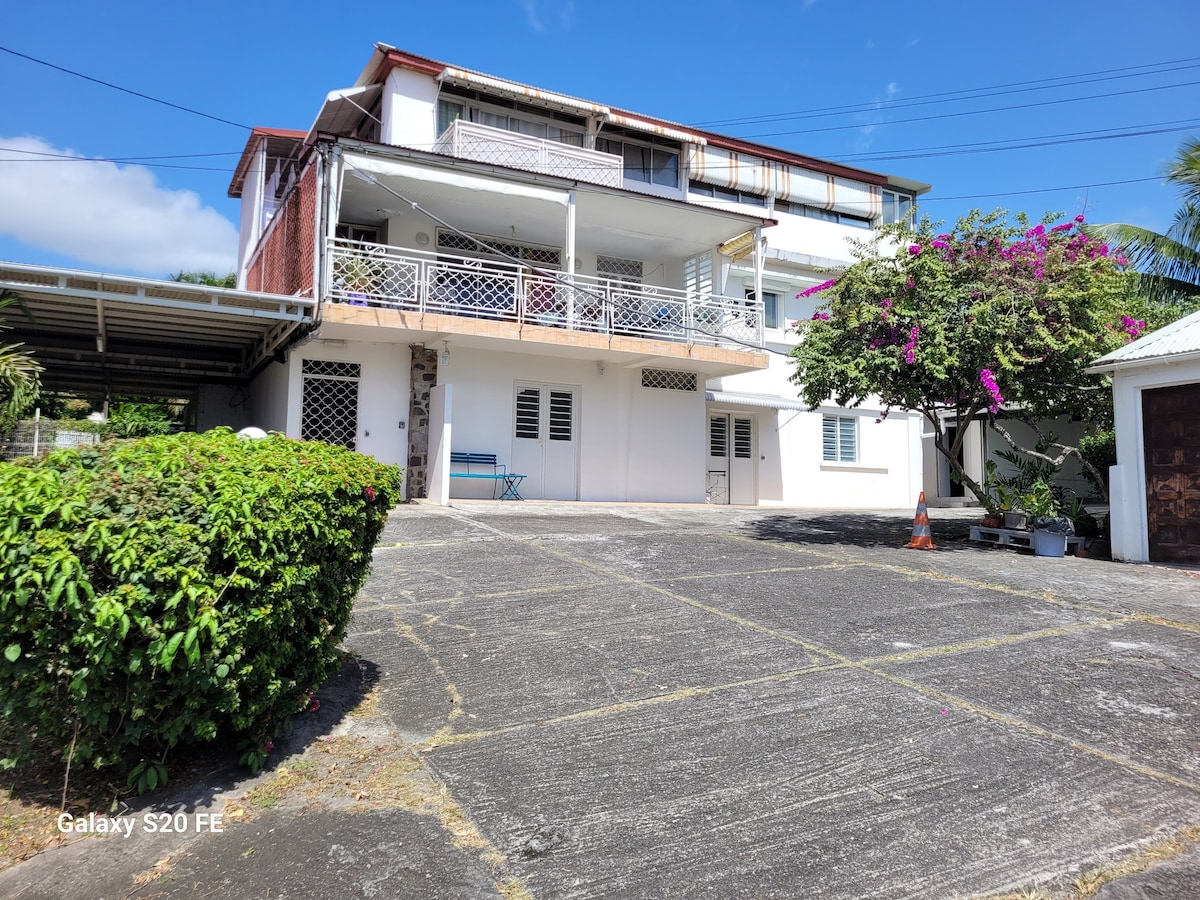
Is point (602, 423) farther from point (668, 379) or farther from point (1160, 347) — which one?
point (1160, 347)

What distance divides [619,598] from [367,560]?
2668 millimetres

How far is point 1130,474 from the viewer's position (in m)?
9.23

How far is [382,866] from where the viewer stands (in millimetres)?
2674

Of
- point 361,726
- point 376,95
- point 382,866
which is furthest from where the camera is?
point 376,95

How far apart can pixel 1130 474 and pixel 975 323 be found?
8.51 feet

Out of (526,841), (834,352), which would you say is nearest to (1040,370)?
(834,352)

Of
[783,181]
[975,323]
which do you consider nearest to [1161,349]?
[975,323]

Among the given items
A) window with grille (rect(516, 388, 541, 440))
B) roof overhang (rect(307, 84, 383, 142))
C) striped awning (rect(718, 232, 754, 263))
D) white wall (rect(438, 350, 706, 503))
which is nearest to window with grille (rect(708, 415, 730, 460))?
white wall (rect(438, 350, 706, 503))

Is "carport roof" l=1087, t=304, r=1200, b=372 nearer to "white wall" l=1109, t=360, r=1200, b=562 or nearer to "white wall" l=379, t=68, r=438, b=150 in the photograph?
"white wall" l=1109, t=360, r=1200, b=562

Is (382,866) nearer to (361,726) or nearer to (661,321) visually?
(361,726)

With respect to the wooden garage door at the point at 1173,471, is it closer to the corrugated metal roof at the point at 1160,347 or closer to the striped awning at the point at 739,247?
the corrugated metal roof at the point at 1160,347

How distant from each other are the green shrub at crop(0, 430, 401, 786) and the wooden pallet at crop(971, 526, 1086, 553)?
30.8 ft

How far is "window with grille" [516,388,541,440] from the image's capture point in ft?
48.1

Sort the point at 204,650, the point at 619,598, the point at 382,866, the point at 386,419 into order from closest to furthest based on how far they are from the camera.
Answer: the point at 382,866, the point at 204,650, the point at 619,598, the point at 386,419
